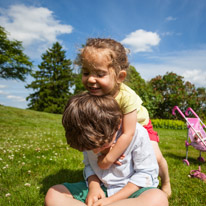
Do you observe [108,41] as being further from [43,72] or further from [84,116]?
[43,72]

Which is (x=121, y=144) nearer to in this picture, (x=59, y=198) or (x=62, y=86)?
(x=59, y=198)

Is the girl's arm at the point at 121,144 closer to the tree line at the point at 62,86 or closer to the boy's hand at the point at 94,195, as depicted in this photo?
the boy's hand at the point at 94,195

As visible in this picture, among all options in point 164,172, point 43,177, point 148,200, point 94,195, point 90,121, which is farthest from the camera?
point 43,177

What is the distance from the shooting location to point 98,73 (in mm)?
2105

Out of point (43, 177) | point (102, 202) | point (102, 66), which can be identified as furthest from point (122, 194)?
point (43, 177)

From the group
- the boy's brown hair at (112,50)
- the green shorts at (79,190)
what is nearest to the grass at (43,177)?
the green shorts at (79,190)

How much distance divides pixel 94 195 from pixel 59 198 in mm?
357

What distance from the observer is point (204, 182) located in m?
3.16

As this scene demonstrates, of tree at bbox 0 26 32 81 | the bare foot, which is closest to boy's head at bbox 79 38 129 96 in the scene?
the bare foot

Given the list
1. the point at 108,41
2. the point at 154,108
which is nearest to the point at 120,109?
the point at 108,41

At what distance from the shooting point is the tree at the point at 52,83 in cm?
3619

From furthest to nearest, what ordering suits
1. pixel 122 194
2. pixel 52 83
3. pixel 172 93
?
pixel 52 83 < pixel 172 93 < pixel 122 194

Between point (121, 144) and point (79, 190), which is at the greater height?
point (121, 144)

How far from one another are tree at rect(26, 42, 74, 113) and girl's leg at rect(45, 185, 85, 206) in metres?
33.9
